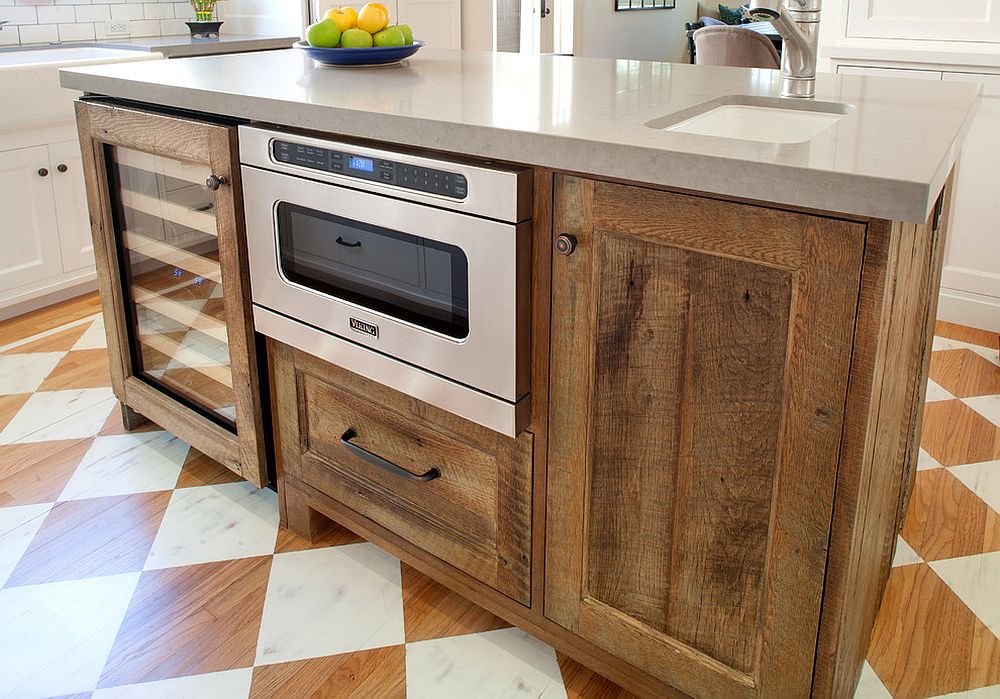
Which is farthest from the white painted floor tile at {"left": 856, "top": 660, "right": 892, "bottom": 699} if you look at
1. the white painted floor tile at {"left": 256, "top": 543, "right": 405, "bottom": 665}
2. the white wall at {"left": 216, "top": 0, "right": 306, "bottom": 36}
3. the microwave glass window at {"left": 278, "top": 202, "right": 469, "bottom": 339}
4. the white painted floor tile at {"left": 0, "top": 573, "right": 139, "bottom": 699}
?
the white wall at {"left": 216, "top": 0, "right": 306, "bottom": 36}

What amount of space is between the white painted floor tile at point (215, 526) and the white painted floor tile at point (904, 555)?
1.35 meters

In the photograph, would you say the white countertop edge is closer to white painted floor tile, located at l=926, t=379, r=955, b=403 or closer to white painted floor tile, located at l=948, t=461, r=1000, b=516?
white painted floor tile, located at l=948, t=461, r=1000, b=516

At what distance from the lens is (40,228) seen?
124 inches

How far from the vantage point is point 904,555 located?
6.14ft

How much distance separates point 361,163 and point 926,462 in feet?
5.45

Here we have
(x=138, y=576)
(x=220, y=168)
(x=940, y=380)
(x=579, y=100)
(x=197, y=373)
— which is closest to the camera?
(x=579, y=100)

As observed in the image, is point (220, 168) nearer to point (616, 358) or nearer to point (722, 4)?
point (616, 358)

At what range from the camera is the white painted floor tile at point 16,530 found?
185 centimetres

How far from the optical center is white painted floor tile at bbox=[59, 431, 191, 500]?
213cm

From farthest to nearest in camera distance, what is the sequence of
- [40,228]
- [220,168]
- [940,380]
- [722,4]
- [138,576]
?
1. [722,4]
2. [40,228]
3. [940,380]
4. [138,576]
5. [220,168]

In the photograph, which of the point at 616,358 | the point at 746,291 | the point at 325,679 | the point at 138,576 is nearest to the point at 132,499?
the point at 138,576

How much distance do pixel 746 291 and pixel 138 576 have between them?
1.40 m

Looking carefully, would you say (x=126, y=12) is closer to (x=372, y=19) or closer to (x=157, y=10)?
(x=157, y=10)

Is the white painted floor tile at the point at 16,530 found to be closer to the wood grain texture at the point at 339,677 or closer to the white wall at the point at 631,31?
the wood grain texture at the point at 339,677
